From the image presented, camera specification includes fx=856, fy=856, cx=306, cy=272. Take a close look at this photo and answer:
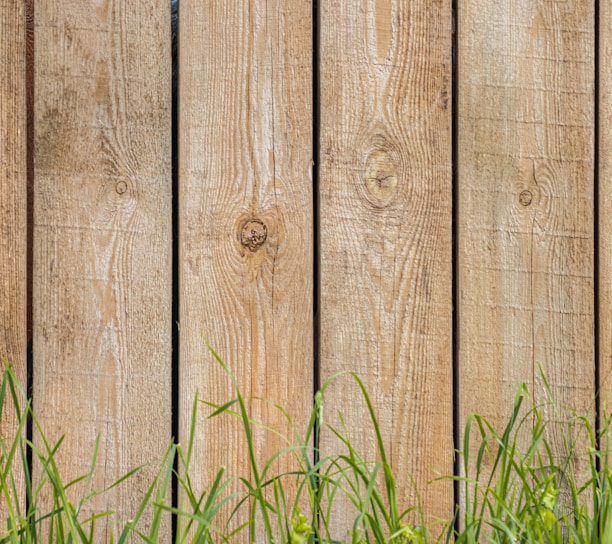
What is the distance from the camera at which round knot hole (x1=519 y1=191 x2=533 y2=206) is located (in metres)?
1.64

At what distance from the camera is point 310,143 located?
1.58m

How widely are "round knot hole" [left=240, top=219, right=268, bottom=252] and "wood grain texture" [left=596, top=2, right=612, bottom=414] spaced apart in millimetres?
655

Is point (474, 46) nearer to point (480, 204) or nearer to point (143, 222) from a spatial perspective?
point (480, 204)

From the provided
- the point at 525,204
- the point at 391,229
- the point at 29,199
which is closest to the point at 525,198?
the point at 525,204

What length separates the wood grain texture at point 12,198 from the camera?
1.46 metres

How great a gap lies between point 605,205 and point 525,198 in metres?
0.16

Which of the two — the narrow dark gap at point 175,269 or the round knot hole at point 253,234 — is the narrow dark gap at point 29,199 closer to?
the narrow dark gap at point 175,269

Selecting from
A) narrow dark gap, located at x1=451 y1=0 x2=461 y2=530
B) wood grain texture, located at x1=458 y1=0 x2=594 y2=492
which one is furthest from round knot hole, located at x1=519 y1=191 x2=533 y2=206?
narrow dark gap, located at x1=451 y1=0 x2=461 y2=530

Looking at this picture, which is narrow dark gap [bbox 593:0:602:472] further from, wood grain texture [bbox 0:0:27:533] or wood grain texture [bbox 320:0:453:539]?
wood grain texture [bbox 0:0:27:533]

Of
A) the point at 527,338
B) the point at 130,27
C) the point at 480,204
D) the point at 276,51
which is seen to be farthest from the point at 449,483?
the point at 130,27

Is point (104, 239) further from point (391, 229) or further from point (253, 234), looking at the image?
point (391, 229)

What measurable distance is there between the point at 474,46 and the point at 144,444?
96 centimetres

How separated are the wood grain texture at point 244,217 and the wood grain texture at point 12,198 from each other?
272mm

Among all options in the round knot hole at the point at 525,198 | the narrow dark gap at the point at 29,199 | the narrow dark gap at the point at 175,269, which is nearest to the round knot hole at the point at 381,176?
the round knot hole at the point at 525,198
